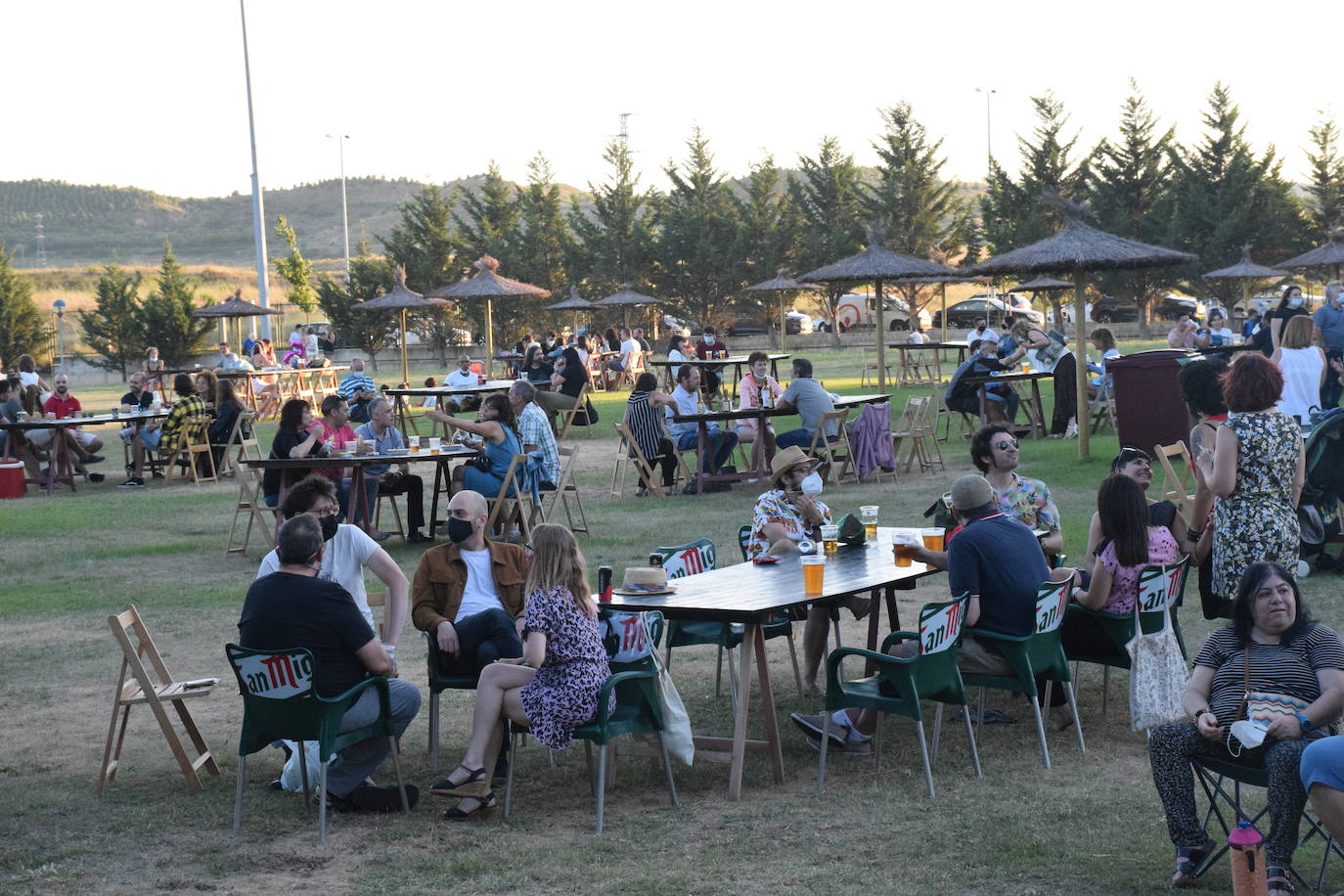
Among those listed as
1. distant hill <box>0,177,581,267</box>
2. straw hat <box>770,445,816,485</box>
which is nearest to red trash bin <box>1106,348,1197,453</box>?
straw hat <box>770,445,816,485</box>

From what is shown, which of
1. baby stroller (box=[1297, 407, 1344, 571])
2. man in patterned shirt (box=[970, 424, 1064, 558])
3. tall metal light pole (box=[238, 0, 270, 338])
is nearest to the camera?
man in patterned shirt (box=[970, 424, 1064, 558])

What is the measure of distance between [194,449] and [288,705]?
11.5 meters

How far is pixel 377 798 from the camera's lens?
5.16 meters

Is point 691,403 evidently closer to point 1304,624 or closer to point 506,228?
point 1304,624

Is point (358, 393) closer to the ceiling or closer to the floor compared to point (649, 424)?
closer to the ceiling

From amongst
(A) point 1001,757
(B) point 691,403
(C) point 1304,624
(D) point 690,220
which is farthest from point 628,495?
(D) point 690,220

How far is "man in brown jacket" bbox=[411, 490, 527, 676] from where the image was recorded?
5621mm

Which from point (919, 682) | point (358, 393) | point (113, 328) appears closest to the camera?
point (919, 682)

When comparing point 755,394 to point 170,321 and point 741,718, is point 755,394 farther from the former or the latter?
point 170,321

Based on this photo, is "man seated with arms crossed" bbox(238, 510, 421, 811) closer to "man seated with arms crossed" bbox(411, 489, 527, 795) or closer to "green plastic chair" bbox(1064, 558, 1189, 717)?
"man seated with arms crossed" bbox(411, 489, 527, 795)

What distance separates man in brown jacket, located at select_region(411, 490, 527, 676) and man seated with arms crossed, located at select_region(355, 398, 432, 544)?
5709mm

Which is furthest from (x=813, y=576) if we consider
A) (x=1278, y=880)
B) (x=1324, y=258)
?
(x=1324, y=258)

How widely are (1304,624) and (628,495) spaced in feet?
32.1

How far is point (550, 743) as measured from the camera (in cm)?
493
